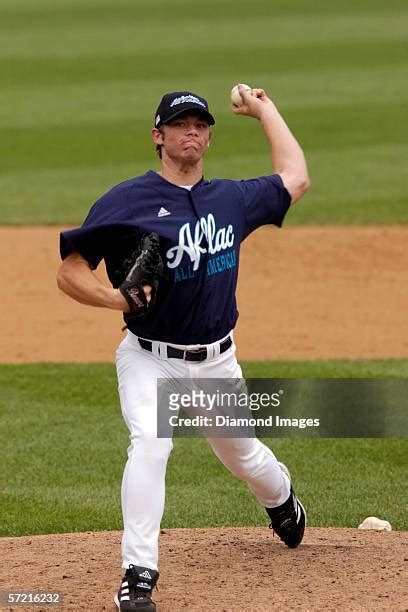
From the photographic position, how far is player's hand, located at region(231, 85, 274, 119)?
5.82m

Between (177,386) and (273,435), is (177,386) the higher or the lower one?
the higher one

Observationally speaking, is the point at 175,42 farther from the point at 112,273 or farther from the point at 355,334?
the point at 112,273

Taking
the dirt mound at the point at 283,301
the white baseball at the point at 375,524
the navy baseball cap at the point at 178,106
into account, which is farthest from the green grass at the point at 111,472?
the navy baseball cap at the point at 178,106

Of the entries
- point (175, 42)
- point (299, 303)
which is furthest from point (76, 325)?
point (175, 42)

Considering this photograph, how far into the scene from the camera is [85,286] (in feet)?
17.2

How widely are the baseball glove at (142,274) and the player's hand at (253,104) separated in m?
0.92

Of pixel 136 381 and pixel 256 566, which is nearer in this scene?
pixel 136 381

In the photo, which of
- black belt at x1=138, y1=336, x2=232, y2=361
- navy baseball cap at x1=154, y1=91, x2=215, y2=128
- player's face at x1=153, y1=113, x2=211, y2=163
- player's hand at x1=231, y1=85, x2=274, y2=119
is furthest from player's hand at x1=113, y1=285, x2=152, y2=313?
player's hand at x1=231, y1=85, x2=274, y2=119

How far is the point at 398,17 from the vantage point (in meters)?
30.5

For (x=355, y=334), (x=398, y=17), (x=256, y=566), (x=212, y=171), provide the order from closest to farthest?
(x=256, y=566), (x=355, y=334), (x=212, y=171), (x=398, y=17)

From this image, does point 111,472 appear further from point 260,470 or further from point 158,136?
point 158,136

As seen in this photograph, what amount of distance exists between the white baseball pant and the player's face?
30.9 inches

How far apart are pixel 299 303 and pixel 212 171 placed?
14.7 feet

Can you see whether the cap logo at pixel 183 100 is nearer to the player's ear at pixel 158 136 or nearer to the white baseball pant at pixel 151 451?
the player's ear at pixel 158 136
